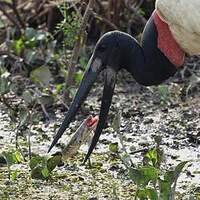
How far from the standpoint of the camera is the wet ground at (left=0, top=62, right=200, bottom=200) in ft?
14.8

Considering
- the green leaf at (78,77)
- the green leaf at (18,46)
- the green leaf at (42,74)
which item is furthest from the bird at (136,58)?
the green leaf at (18,46)

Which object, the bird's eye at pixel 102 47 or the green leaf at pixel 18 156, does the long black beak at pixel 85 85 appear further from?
the green leaf at pixel 18 156

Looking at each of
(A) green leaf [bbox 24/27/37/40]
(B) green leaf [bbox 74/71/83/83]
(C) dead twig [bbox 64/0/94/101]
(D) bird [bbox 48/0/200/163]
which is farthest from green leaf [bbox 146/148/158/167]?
(A) green leaf [bbox 24/27/37/40]

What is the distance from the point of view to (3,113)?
19.5 feet

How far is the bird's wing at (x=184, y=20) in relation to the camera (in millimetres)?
4445

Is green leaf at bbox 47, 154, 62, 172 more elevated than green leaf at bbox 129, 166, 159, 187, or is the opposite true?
green leaf at bbox 129, 166, 159, 187

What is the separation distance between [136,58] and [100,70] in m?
0.22

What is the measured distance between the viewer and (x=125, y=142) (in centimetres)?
535

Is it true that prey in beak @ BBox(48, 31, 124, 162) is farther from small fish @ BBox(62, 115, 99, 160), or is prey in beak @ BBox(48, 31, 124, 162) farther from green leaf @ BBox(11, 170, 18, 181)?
green leaf @ BBox(11, 170, 18, 181)

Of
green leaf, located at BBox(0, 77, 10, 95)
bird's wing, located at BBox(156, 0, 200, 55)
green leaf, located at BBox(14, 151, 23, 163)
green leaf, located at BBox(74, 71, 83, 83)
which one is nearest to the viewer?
bird's wing, located at BBox(156, 0, 200, 55)

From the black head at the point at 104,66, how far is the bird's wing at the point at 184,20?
1.06ft

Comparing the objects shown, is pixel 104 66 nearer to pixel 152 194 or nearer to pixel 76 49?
pixel 76 49

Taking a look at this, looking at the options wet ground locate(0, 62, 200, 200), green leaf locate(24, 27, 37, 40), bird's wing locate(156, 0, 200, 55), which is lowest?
wet ground locate(0, 62, 200, 200)

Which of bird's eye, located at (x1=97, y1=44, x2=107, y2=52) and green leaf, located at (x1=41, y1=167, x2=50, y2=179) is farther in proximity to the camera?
bird's eye, located at (x1=97, y1=44, x2=107, y2=52)
